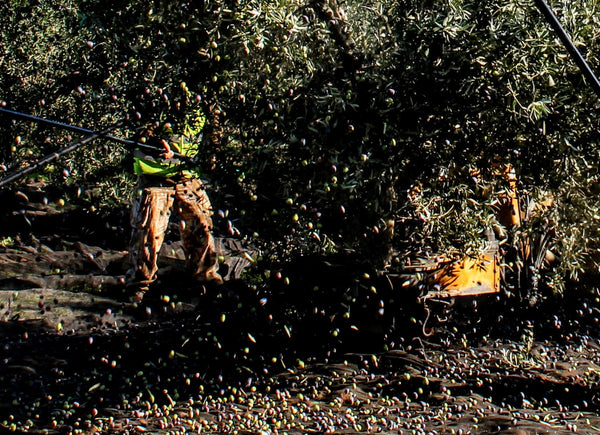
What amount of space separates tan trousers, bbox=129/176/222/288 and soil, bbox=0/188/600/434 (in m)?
0.39

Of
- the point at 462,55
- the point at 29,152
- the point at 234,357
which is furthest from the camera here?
the point at 29,152

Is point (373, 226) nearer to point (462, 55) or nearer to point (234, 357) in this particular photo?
point (462, 55)

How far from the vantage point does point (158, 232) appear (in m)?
9.02

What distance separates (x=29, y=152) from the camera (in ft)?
34.7

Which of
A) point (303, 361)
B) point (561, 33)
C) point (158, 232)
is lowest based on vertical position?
point (303, 361)

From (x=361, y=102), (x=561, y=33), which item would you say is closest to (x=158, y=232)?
(x=361, y=102)

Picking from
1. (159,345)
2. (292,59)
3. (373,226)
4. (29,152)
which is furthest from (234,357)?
(29,152)

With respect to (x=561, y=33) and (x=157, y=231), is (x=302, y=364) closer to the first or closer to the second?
(x=157, y=231)

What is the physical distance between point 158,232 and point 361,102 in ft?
14.5

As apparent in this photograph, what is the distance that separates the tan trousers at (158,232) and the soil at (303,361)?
390 mm

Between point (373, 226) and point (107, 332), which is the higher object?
point (373, 226)

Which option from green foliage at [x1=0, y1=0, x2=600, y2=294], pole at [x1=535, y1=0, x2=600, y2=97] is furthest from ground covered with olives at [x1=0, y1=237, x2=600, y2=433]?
pole at [x1=535, y1=0, x2=600, y2=97]

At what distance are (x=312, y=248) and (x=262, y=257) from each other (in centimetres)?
52

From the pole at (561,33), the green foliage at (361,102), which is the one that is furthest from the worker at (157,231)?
the pole at (561,33)
